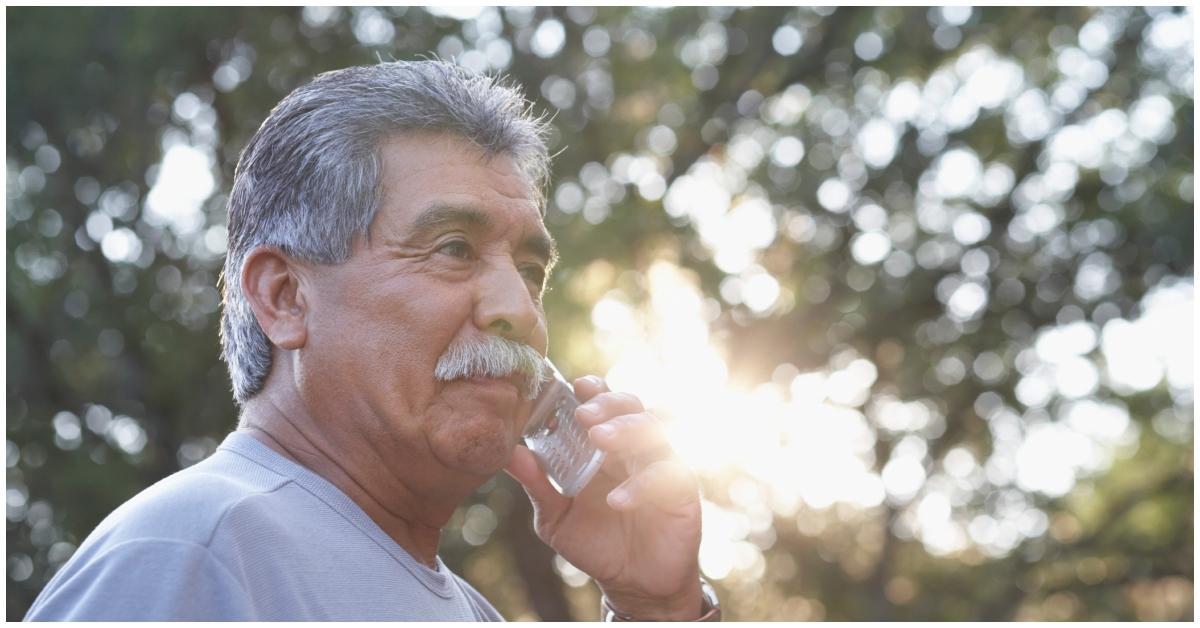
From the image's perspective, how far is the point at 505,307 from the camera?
6.91 feet

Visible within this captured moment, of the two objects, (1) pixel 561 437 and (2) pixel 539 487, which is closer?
(1) pixel 561 437

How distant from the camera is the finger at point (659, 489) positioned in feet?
7.50

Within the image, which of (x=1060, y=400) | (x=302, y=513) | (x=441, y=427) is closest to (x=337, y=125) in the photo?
(x=441, y=427)

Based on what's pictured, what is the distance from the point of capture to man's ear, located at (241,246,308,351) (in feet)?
6.88

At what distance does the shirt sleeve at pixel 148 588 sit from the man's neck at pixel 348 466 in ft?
1.62

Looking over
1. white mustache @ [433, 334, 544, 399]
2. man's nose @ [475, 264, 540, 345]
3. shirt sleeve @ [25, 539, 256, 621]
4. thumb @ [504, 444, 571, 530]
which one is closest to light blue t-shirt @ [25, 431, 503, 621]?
shirt sleeve @ [25, 539, 256, 621]

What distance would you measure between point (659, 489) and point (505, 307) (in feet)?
1.72

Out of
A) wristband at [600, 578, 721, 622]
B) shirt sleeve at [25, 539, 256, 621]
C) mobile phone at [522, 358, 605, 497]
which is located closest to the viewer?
shirt sleeve at [25, 539, 256, 621]

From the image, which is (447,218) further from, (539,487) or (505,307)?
(539,487)

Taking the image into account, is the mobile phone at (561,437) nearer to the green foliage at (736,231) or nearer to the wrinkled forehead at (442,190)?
the wrinkled forehead at (442,190)

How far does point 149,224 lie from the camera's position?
9.75 meters

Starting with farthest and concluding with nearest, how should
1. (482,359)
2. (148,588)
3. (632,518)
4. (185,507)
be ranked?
(632,518) < (482,359) < (185,507) < (148,588)

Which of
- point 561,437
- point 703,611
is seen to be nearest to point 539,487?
point 561,437

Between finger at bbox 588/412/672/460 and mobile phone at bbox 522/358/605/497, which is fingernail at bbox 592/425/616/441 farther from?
mobile phone at bbox 522/358/605/497
